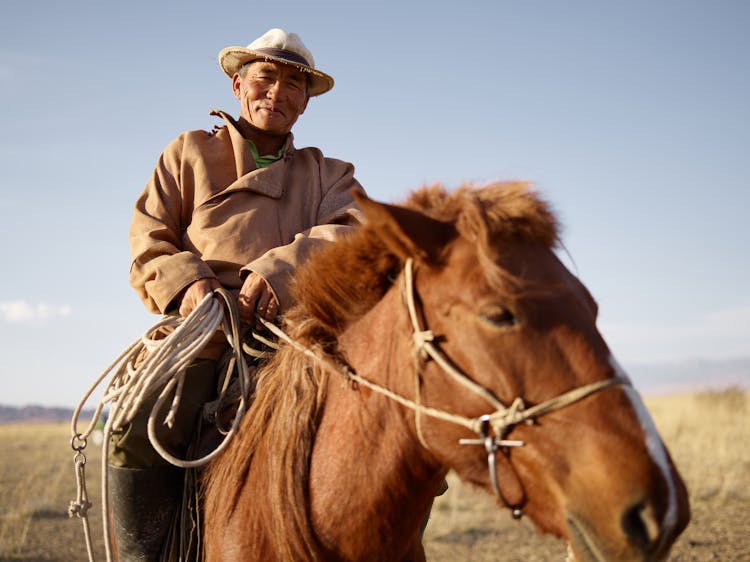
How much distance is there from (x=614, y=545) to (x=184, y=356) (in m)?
1.87

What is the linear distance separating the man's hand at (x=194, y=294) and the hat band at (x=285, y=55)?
142 cm

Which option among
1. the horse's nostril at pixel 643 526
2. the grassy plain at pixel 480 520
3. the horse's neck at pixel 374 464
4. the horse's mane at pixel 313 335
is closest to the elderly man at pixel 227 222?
the horse's mane at pixel 313 335

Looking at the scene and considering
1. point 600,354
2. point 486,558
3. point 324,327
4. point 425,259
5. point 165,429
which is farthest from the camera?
point 486,558

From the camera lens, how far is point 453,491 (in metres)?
13.0

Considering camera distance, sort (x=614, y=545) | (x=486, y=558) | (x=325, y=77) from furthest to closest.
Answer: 1. (x=486, y=558)
2. (x=325, y=77)
3. (x=614, y=545)

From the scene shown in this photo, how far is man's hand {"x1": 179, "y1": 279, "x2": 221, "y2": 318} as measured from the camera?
3094 mm

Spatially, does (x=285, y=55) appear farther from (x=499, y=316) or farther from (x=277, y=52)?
(x=499, y=316)

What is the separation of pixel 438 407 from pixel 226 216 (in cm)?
183

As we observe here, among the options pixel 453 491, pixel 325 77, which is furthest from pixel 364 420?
pixel 453 491

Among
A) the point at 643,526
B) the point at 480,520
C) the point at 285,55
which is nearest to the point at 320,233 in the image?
the point at 285,55

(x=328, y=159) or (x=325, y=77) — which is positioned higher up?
(x=325, y=77)

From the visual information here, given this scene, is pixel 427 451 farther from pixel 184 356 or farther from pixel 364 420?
pixel 184 356

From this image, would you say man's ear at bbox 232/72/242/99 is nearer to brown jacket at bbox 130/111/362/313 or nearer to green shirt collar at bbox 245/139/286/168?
brown jacket at bbox 130/111/362/313

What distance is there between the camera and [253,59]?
12.8 ft
